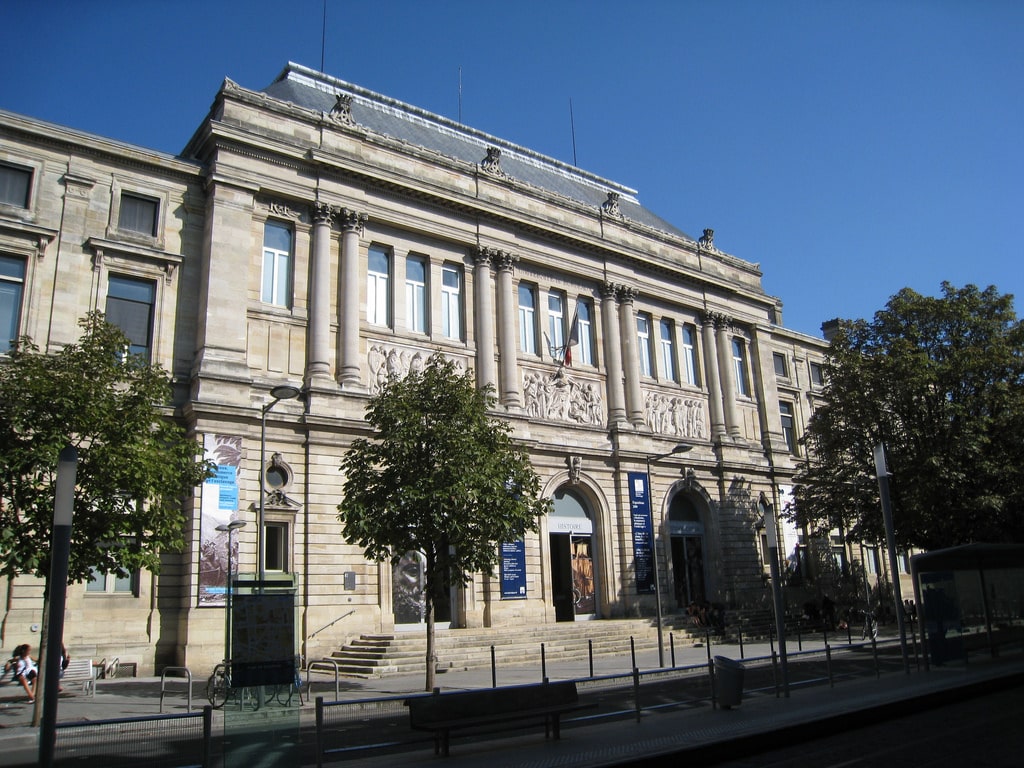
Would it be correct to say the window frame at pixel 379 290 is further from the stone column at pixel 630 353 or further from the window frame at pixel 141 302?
the stone column at pixel 630 353

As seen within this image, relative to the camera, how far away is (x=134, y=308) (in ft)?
86.2

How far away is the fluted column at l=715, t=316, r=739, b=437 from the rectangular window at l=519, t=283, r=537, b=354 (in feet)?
39.6

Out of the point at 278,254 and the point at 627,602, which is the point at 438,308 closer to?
the point at 278,254

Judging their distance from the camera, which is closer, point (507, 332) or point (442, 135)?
point (507, 332)

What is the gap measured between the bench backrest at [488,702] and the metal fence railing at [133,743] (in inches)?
104

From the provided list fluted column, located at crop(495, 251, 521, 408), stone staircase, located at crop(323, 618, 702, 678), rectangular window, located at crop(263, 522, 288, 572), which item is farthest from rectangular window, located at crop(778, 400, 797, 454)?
rectangular window, located at crop(263, 522, 288, 572)

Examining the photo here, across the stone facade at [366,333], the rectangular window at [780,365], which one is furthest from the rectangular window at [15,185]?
the rectangular window at [780,365]

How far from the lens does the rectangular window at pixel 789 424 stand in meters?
48.7

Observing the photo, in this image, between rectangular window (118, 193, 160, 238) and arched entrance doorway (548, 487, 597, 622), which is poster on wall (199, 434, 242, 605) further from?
arched entrance doorway (548, 487, 597, 622)

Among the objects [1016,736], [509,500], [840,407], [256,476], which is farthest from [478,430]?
[840,407]

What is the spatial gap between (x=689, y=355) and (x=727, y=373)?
228cm

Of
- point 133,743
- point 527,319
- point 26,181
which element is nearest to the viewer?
point 133,743

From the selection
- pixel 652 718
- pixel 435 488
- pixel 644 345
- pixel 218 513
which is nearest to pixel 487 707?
pixel 652 718

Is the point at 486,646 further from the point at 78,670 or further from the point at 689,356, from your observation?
the point at 689,356
